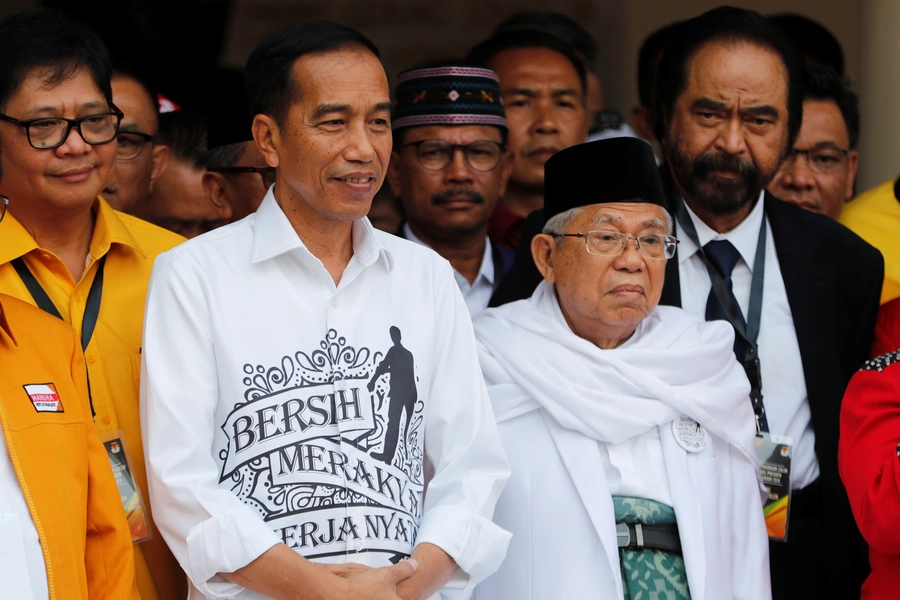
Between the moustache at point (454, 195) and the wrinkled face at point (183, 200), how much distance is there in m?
0.83

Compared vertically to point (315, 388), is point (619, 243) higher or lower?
higher

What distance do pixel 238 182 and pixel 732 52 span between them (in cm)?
160

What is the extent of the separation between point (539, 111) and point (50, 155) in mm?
2314

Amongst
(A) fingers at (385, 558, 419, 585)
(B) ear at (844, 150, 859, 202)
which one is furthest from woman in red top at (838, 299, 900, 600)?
(B) ear at (844, 150, 859, 202)

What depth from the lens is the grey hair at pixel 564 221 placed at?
3.60m

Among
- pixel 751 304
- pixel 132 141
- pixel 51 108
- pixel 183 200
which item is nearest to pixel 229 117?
pixel 132 141

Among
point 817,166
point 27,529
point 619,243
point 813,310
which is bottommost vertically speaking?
point 27,529

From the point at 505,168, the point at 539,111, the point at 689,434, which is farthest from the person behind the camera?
the point at 539,111

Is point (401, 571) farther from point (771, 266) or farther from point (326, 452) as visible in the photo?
point (771, 266)

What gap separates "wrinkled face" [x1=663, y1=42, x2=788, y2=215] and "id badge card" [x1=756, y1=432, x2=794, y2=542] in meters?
0.79

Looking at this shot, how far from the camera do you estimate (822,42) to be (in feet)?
19.0

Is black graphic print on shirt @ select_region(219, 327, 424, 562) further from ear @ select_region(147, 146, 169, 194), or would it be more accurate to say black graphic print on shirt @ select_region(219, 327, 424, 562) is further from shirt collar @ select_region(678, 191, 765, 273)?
ear @ select_region(147, 146, 169, 194)

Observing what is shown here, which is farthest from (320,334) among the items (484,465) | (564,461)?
(564,461)

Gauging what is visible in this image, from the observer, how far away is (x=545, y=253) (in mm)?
3686
